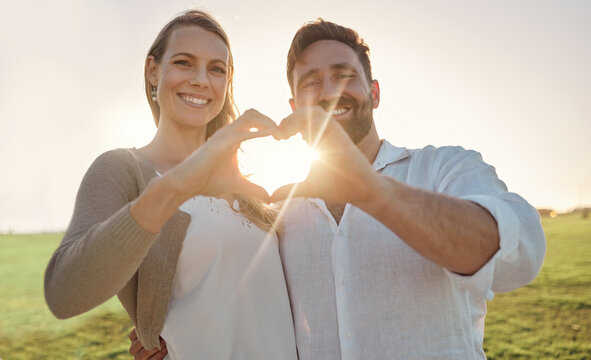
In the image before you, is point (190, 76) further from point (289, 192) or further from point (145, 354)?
point (145, 354)

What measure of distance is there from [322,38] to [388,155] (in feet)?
4.09

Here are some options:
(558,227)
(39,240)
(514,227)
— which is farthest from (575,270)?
(39,240)

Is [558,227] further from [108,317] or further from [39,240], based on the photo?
[39,240]

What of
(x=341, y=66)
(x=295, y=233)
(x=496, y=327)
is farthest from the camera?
(x=496, y=327)

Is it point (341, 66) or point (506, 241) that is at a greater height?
point (341, 66)

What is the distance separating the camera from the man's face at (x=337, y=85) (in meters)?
3.40

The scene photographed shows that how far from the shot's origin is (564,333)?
923 cm

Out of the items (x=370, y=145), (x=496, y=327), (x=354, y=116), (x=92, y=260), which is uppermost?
(x=354, y=116)

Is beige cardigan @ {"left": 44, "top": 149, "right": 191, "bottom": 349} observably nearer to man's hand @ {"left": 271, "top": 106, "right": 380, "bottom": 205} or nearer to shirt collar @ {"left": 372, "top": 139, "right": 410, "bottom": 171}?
→ man's hand @ {"left": 271, "top": 106, "right": 380, "bottom": 205}

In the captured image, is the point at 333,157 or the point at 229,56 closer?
the point at 333,157

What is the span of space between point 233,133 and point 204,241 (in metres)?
1.05

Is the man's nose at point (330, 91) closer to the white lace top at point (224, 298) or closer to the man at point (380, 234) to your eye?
the man at point (380, 234)

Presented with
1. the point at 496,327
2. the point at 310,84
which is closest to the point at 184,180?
the point at 310,84

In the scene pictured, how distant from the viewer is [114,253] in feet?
5.32
